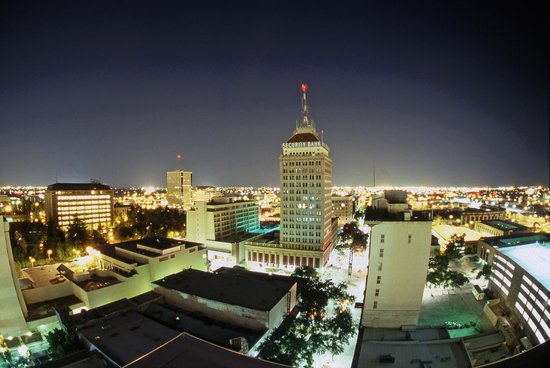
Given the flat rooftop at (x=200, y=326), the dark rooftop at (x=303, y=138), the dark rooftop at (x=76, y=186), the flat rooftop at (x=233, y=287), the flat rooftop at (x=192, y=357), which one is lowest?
the flat rooftop at (x=200, y=326)

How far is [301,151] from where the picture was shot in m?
47.0

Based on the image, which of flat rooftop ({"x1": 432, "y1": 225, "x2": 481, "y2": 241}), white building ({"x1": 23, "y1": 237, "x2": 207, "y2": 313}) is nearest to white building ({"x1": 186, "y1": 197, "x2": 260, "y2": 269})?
white building ({"x1": 23, "y1": 237, "x2": 207, "y2": 313})

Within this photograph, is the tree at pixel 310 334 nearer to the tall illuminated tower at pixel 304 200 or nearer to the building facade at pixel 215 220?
Answer: the tall illuminated tower at pixel 304 200

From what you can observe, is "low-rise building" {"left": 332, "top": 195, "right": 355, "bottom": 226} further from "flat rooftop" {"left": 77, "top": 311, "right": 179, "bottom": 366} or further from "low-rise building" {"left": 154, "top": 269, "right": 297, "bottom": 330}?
"flat rooftop" {"left": 77, "top": 311, "right": 179, "bottom": 366}

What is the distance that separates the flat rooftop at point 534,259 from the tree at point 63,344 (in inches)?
1509

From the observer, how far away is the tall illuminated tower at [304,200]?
4472 cm

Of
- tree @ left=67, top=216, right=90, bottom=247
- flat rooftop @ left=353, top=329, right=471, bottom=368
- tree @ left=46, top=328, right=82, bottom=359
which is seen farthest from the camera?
tree @ left=67, top=216, right=90, bottom=247

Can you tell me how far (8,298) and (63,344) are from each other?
33.4 feet

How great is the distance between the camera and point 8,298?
25594 mm

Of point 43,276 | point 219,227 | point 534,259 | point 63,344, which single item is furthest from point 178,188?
point 534,259

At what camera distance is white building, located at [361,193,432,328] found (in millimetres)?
24234

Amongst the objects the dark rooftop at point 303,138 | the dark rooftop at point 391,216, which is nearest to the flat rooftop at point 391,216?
the dark rooftop at point 391,216

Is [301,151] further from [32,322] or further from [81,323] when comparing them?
[32,322]

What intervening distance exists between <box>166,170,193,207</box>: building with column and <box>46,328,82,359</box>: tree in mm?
106112
